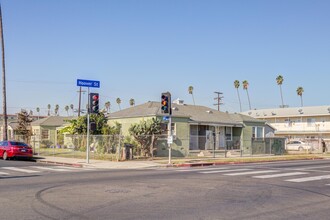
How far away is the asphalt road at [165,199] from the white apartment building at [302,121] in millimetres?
51388

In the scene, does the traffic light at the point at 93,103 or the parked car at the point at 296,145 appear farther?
the parked car at the point at 296,145

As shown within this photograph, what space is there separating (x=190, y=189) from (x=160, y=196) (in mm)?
1770

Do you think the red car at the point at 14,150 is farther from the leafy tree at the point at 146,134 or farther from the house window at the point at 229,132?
the house window at the point at 229,132

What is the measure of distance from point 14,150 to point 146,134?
31.8 feet

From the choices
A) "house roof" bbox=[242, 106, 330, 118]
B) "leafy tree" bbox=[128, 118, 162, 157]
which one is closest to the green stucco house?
"leafy tree" bbox=[128, 118, 162, 157]

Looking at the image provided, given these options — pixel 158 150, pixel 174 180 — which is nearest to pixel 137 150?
pixel 158 150

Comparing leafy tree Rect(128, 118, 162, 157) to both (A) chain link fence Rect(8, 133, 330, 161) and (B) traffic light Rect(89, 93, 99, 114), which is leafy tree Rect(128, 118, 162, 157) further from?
(B) traffic light Rect(89, 93, 99, 114)

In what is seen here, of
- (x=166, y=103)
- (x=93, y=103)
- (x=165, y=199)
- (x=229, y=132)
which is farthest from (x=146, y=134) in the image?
(x=165, y=199)

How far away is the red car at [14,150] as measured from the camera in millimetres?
30266

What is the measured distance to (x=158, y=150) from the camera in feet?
109

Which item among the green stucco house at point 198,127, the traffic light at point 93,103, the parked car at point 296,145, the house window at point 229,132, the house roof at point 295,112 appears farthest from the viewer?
the house roof at point 295,112

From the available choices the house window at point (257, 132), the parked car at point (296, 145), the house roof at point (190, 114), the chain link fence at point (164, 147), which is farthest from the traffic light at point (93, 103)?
the parked car at point (296, 145)

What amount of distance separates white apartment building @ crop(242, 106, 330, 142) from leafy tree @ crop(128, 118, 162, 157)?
36.4m

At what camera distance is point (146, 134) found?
31484 millimetres
